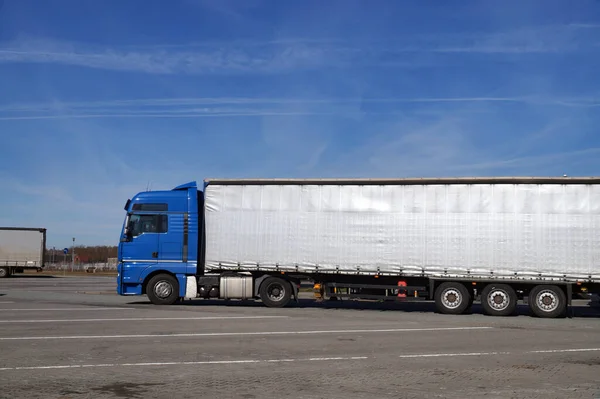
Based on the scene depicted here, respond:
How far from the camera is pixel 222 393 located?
7.88m

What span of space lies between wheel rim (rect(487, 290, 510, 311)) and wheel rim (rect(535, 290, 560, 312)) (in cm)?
86

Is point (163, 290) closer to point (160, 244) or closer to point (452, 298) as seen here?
point (160, 244)

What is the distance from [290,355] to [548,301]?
1089cm

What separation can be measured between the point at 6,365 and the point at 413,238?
42.4ft

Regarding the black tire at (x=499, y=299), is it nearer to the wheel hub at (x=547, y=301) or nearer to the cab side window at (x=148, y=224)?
the wheel hub at (x=547, y=301)

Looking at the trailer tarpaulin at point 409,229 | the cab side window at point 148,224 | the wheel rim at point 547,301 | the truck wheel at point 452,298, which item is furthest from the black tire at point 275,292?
the wheel rim at point 547,301

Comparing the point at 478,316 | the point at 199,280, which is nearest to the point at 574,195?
the point at 478,316

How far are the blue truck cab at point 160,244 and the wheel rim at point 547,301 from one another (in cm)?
1069

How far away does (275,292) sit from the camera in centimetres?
2127

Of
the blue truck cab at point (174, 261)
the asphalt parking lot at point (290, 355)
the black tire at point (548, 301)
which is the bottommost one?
the asphalt parking lot at point (290, 355)

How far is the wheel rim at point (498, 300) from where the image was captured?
19.3 m

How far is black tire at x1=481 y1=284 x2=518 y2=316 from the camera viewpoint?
19266mm

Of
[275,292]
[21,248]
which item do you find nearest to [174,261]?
[275,292]

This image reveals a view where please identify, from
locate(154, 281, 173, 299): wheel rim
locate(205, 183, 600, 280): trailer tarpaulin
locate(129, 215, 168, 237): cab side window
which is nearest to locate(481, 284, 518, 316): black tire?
locate(205, 183, 600, 280): trailer tarpaulin
